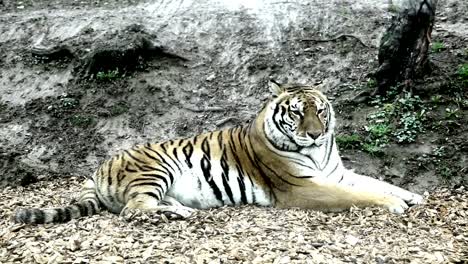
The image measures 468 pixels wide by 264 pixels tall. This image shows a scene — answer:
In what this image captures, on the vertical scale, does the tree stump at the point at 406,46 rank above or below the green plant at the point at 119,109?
above

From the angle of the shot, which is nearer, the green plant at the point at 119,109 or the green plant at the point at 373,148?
the green plant at the point at 373,148

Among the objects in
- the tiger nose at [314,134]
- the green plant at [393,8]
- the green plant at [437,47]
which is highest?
the green plant at [393,8]

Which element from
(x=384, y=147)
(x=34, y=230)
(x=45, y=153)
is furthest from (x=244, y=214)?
(x=45, y=153)

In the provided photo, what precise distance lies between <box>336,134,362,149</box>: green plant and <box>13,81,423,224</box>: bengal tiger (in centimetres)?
106

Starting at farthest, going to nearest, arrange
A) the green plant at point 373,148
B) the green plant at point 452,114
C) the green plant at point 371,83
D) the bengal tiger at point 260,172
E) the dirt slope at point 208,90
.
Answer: the green plant at point 371,83, the green plant at point 452,114, the green plant at point 373,148, the dirt slope at point 208,90, the bengal tiger at point 260,172

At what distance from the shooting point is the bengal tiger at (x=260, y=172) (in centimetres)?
648

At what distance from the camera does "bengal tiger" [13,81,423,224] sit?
648 cm

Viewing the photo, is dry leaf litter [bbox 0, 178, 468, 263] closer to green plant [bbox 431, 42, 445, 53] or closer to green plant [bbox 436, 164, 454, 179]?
green plant [bbox 436, 164, 454, 179]

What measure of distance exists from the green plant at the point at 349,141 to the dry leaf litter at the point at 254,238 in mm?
1613

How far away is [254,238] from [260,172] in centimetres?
146

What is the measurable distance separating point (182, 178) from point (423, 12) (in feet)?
11.0

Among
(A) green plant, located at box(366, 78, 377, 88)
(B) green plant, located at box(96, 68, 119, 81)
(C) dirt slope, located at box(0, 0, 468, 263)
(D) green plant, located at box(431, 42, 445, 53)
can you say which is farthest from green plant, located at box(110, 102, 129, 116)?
(D) green plant, located at box(431, 42, 445, 53)

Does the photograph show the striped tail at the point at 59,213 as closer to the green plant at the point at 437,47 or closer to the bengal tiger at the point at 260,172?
the bengal tiger at the point at 260,172

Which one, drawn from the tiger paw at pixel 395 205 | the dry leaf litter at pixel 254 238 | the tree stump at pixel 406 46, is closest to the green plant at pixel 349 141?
the tree stump at pixel 406 46
